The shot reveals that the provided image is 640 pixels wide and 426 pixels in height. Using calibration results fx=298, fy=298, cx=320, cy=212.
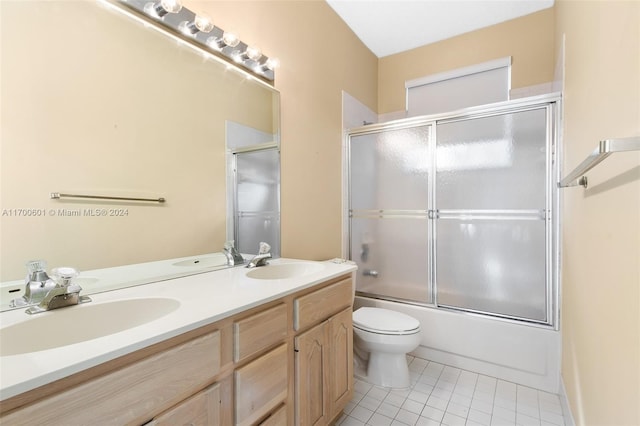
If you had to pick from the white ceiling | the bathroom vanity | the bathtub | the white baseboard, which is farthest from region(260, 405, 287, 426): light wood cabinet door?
the white ceiling

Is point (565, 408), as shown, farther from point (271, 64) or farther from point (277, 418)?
point (271, 64)

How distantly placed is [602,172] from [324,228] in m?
1.64

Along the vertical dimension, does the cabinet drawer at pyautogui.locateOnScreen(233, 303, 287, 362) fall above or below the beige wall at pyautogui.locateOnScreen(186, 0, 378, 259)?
below

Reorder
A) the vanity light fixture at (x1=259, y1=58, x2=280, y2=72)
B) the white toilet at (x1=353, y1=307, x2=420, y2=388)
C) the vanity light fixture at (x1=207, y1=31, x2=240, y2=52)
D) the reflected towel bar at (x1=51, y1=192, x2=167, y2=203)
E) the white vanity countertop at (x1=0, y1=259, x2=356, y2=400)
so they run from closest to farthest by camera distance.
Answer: the white vanity countertop at (x1=0, y1=259, x2=356, y2=400), the reflected towel bar at (x1=51, y1=192, x2=167, y2=203), the vanity light fixture at (x1=207, y1=31, x2=240, y2=52), the vanity light fixture at (x1=259, y1=58, x2=280, y2=72), the white toilet at (x1=353, y1=307, x2=420, y2=388)

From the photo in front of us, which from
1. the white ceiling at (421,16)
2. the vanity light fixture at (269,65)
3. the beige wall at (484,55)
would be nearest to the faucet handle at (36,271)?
the vanity light fixture at (269,65)

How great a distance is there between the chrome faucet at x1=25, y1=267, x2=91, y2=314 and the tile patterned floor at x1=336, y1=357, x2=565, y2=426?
1399 millimetres

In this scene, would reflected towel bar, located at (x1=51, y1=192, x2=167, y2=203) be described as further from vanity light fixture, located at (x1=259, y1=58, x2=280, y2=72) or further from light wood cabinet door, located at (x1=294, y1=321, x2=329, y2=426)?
vanity light fixture, located at (x1=259, y1=58, x2=280, y2=72)

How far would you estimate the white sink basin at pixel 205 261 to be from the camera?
136 cm

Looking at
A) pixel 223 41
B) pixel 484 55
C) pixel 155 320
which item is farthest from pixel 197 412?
pixel 484 55

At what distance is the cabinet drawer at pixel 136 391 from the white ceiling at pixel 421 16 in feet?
8.40

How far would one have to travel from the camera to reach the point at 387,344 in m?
1.85

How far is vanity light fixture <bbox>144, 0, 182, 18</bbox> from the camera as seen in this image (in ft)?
4.03

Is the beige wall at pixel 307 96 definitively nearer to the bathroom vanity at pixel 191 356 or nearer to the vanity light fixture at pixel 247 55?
the vanity light fixture at pixel 247 55

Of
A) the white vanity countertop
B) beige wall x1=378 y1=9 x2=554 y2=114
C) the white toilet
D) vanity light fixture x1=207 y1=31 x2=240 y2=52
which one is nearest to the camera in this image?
the white vanity countertop
